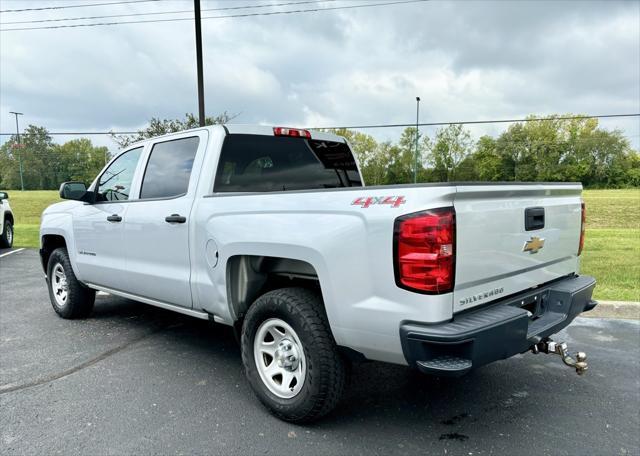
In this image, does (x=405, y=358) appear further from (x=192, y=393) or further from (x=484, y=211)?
(x=192, y=393)

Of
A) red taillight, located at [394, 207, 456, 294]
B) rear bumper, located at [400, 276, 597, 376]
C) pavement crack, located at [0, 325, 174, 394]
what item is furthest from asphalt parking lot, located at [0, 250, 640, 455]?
red taillight, located at [394, 207, 456, 294]

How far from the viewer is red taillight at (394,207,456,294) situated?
2320 mm

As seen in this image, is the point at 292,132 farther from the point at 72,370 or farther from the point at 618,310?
the point at 618,310

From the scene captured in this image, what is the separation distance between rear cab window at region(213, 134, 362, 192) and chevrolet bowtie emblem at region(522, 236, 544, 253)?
6.31 ft

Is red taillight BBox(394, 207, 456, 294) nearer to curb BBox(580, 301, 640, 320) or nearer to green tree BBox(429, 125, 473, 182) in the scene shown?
curb BBox(580, 301, 640, 320)

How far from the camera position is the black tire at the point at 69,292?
5.24 meters

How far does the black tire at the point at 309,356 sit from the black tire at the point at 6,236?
38.6 ft

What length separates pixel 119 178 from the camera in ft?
15.4

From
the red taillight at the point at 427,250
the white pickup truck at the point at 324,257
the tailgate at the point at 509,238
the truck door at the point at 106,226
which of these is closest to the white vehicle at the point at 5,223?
the truck door at the point at 106,226

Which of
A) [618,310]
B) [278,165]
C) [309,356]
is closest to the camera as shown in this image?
[309,356]

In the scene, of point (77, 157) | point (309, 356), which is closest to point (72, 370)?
point (309, 356)

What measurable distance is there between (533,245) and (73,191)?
13.5ft

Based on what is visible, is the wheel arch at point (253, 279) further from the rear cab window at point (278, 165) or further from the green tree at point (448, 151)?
the green tree at point (448, 151)

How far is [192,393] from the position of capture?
3.48 metres
